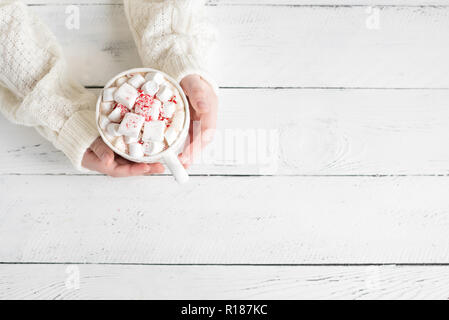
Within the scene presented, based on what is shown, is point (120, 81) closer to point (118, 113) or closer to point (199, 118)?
point (118, 113)

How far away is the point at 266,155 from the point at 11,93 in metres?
0.51

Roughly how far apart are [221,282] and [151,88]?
0.42 metres

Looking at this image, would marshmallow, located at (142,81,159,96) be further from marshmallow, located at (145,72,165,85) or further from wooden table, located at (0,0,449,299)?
wooden table, located at (0,0,449,299)

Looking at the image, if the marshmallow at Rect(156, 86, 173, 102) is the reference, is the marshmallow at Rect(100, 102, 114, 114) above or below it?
below

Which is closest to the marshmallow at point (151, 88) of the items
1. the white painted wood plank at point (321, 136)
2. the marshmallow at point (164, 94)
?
the marshmallow at point (164, 94)

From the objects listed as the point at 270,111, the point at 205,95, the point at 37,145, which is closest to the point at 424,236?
the point at 270,111

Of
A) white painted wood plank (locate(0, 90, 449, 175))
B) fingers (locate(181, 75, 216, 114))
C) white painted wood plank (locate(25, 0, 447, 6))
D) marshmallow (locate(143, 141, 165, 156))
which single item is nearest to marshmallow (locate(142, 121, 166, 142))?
marshmallow (locate(143, 141, 165, 156))

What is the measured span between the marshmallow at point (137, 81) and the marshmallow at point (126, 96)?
0.03 feet

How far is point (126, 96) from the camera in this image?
0.60 m

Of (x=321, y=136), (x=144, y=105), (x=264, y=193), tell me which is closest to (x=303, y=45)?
(x=321, y=136)

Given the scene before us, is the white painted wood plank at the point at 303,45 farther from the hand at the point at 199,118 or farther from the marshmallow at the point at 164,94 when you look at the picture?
the marshmallow at the point at 164,94

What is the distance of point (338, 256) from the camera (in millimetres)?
827

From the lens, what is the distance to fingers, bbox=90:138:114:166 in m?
0.70

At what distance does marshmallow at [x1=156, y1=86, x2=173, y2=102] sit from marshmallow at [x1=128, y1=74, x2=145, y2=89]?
0.10ft
